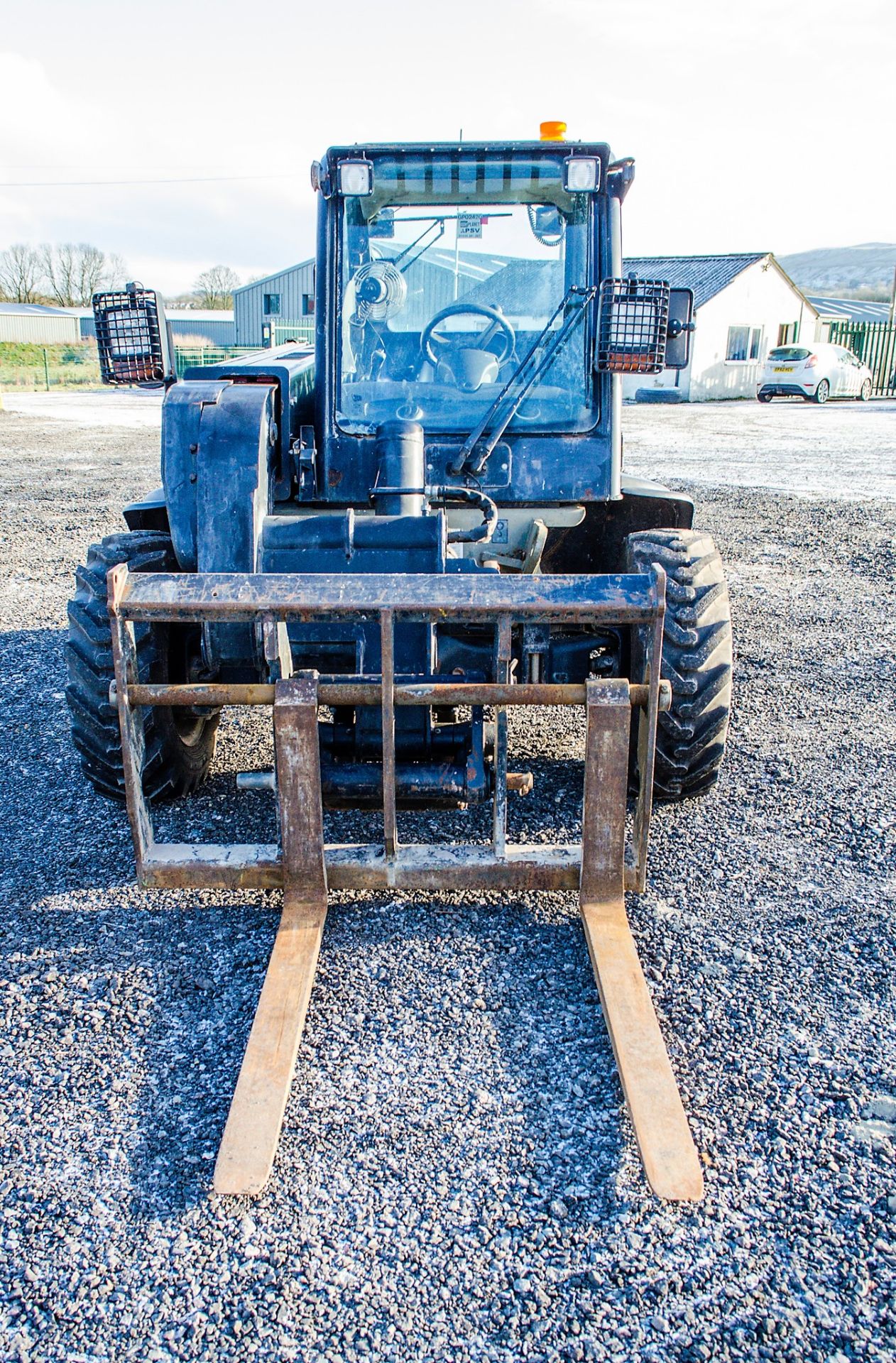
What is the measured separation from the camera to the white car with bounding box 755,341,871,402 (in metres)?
30.0

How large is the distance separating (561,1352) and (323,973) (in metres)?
1.48

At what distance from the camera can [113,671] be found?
4148 mm

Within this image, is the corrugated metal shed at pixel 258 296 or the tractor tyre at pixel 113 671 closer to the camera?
the tractor tyre at pixel 113 671

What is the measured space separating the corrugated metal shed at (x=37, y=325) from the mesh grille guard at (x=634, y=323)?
58.9 metres

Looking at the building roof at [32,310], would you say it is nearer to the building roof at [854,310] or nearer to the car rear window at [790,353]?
the building roof at [854,310]

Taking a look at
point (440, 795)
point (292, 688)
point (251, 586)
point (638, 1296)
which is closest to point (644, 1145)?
point (638, 1296)

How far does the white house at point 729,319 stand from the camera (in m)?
32.3

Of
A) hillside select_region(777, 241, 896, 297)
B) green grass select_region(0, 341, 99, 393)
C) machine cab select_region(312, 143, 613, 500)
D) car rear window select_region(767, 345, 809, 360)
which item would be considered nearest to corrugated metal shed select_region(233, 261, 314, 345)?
green grass select_region(0, 341, 99, 393)

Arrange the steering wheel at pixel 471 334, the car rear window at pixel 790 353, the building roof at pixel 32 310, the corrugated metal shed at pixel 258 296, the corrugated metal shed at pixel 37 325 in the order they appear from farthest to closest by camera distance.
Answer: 1. the building roof at pixel 32 310
2. the corrugated metal shed at pixel 37 325
3. the corrugated metal shed at pixel 258 296
4. the car rear window at pixel 790 353
5. the steering wheel at pixel 471 334

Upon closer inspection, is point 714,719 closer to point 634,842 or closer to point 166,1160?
point 634,842

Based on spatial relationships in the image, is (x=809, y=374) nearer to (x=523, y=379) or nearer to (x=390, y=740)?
(x=523, y=379)

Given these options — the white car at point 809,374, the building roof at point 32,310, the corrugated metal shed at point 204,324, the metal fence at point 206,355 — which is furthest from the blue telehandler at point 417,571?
the building roof at point 32,310

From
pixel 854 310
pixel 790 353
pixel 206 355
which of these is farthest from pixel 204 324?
pixel 790 353

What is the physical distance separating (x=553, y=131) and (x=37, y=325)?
202ft
